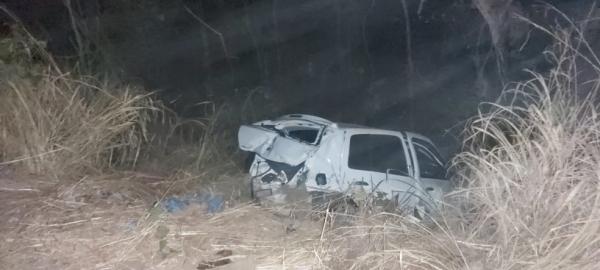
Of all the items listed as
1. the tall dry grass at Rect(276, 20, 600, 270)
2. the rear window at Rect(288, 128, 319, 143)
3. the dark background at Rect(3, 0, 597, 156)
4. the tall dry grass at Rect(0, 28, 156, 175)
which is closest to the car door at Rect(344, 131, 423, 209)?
the rear window at Rect(288, 128, 319, 143)

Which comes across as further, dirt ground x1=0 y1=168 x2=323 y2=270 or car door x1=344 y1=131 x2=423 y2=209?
car door x1=344 y1=131 x2=423 y2=209

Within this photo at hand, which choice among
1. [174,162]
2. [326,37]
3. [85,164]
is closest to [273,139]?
[174,162]

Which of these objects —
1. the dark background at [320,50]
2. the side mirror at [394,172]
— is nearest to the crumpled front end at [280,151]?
the side mirror at [394,172]

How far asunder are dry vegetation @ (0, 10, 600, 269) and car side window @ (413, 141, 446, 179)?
2.66 m

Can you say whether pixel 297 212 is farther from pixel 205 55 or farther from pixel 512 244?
pixel 205 55

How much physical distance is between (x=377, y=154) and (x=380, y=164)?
0.64ft

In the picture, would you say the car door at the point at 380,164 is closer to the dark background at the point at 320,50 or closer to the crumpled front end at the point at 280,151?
the crumpled front end at the point at 280,151

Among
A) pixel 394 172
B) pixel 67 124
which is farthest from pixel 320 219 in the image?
pixel 67 124

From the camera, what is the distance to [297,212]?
6.72 m

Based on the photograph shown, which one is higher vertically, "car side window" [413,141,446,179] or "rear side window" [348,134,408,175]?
"rear side window" [348,134,408,175]

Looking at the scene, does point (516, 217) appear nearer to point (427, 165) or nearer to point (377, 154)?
point (377, 154)

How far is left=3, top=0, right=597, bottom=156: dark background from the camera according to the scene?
12.1 m

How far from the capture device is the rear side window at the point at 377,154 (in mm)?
8933

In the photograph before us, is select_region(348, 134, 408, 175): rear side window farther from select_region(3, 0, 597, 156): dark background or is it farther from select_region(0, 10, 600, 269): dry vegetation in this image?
select_region(3, 0, 597, 156): dark background
